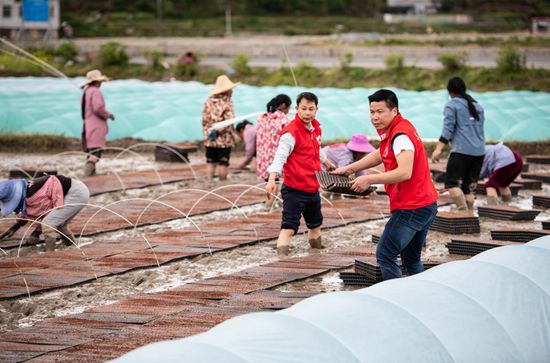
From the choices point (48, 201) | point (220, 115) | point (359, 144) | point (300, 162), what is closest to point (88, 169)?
point (220, 115)

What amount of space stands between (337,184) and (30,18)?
34.0 m

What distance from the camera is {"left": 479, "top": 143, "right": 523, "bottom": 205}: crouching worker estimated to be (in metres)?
10.2

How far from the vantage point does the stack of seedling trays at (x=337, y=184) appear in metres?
6.05

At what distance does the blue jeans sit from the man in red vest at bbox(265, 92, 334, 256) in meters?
1.55

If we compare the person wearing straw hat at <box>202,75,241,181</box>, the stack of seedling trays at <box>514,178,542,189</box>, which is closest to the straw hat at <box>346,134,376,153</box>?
the person wearing straw hat at <box>202,75,241,181</box>

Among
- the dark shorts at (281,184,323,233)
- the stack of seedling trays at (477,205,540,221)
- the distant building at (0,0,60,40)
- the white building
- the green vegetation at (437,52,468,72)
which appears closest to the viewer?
the dark shorts at (281,184,323,233)

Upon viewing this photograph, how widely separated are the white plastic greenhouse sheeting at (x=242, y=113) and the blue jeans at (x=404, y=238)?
27.6ft

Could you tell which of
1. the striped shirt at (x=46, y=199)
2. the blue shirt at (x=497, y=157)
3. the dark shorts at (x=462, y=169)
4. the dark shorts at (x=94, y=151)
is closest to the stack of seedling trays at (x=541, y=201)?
the blue shirt at (x=497, y=157)

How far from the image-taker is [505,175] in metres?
10.4

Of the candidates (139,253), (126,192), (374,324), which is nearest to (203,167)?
(126,192)

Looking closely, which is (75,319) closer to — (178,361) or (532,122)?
(178,361)

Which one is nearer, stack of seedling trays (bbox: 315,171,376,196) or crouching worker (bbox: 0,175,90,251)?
stack of seedling trays (bbox: 315,171,376,196)

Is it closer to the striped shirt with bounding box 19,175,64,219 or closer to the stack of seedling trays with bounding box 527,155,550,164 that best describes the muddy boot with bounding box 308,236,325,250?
the striped shirt with bounding box 19,175,64,219

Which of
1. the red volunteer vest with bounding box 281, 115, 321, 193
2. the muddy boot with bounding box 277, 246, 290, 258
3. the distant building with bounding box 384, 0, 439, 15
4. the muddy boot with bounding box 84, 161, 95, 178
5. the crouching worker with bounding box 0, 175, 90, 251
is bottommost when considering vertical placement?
the muddy boot with bounding box 84, 161, 95, 178
